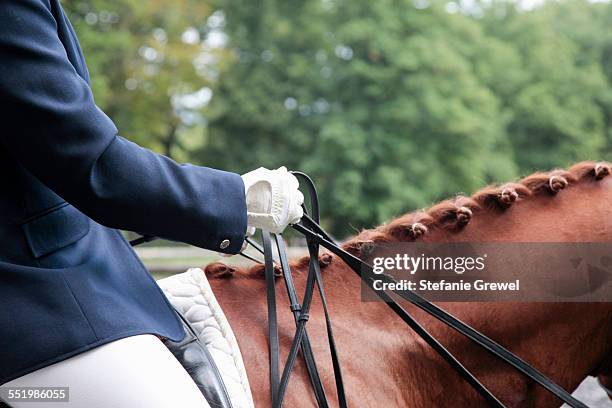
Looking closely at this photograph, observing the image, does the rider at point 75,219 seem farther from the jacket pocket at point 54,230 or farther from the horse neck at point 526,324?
the horse neck at point 526,324

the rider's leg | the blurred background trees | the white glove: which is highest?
the blurred background trees

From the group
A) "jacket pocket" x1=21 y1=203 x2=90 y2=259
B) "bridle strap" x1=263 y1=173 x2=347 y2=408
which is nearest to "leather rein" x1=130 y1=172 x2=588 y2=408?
"bridle strap" x1=263 y1=173 x2=347 y2=408

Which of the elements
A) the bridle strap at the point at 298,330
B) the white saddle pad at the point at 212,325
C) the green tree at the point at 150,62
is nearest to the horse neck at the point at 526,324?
the bridle strap at the point at 298,330

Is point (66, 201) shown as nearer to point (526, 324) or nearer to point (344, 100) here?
point (526, 324)

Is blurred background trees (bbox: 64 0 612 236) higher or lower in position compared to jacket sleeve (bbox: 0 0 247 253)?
higher

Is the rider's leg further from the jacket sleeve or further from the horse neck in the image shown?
the horse neck

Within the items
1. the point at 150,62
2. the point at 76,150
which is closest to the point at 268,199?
the point at 76,150

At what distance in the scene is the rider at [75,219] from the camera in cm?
168

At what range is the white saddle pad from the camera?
2088 millimetres

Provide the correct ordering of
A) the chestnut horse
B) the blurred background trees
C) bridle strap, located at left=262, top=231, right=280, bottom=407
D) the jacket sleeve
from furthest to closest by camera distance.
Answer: the blurred background trees
the chestnut horse
bridle strap, located at left=262, top=231, right=280, bottom=407
the jacket sleeve

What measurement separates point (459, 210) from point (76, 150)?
1397 millimetres

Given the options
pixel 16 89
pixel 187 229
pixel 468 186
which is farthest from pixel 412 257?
pixel 468 186

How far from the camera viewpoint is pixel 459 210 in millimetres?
2555

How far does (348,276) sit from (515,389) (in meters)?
0.68
